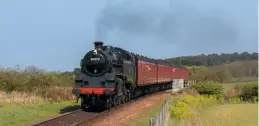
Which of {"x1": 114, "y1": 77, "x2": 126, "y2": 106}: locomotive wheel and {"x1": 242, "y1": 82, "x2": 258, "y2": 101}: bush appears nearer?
{"x1": 114, "y1": 77, "x2": 126, "y2": 106}: locomotive wheel

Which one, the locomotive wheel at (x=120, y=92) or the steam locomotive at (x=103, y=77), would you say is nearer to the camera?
the steam locomotive at (x=103, y=77)

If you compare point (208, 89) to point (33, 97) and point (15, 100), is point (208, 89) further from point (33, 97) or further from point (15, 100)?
point (15, 100)

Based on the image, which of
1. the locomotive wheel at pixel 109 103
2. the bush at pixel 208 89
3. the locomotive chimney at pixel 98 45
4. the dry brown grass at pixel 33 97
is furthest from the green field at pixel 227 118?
the bush at pixel 208 89

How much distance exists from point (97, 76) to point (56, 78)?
532 inches

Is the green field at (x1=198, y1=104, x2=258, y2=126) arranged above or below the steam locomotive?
below

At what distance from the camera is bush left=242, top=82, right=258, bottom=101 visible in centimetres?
5100

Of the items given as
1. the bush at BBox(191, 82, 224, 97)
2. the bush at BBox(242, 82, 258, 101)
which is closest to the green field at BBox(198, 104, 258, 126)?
the bush at BBox(191, 82, 224, 97)

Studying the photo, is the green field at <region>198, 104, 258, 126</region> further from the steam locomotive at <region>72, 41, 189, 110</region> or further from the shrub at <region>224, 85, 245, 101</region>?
the shrub at <region>224, 85, 245, 101</region>

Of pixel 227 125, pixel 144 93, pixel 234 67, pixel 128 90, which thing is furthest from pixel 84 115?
pixel 234 67

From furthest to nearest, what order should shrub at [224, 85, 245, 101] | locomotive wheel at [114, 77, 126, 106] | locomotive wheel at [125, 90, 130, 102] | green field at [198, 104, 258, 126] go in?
shrub at [224, 85, 245, 101], locomotive wheel at [125, 90, 130, 102], green field at [198, 104, 258, 126], locomotive wheel at [114, 77, 126, 106]

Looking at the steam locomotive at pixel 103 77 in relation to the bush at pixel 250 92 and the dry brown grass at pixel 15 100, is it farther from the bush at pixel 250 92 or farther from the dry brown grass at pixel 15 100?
the bush at pixel 250 92

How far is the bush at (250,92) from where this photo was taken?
2008 inches

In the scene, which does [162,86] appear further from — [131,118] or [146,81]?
[131,118]

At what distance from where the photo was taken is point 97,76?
68.6ft
